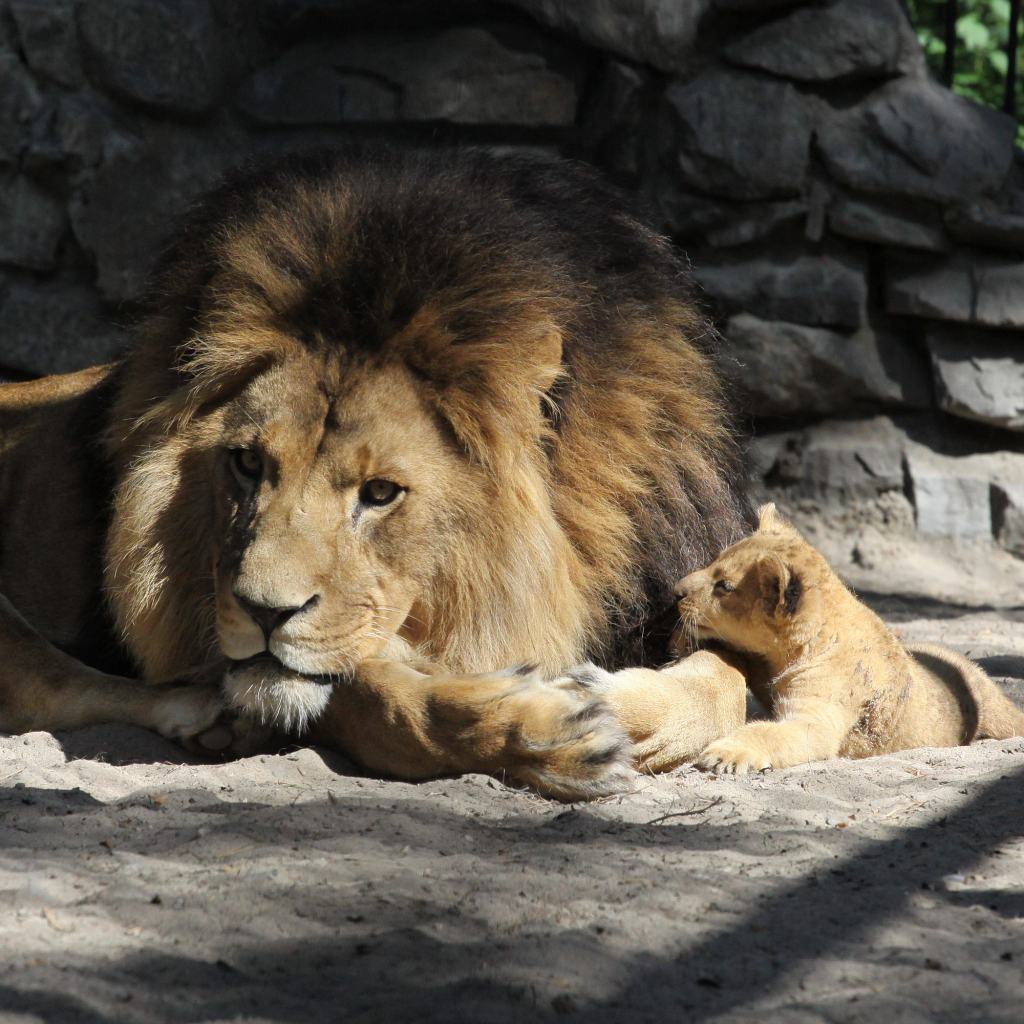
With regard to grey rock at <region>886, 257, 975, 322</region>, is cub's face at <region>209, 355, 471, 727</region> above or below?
below

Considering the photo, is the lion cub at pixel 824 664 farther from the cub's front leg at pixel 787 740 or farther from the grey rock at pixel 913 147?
the grey rock at pixel 913 147

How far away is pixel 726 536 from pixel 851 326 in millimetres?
2960

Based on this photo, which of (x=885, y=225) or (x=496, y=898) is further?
(x=885, y=225)

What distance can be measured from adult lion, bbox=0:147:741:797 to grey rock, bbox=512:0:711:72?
8.71 feet

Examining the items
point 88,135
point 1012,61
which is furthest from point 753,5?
point 88,135

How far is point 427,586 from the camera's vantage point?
9.33 ft

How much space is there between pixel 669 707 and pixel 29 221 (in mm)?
4525

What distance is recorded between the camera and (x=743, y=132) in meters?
5.82

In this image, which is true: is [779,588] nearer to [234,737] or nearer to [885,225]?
[234,737]

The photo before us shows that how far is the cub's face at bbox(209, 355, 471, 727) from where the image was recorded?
2643mm

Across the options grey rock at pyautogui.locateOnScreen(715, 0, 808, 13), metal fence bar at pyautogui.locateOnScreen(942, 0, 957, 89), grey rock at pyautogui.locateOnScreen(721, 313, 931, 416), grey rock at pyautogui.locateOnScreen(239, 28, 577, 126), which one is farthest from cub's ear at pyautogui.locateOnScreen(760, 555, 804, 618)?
metal fence bar at pyautogui.locateOnScreen(942, 0, 957, 89)

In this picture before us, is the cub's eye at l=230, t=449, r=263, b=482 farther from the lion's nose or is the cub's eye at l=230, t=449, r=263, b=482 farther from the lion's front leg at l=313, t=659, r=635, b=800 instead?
the lion's front leg at l=313, t=659, r=635, b=800

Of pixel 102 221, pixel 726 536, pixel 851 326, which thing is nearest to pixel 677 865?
pixel 726 536

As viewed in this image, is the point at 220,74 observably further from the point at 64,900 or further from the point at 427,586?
the point at 64,900
